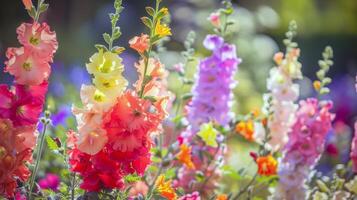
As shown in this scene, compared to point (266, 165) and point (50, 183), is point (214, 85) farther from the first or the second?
point (50, 183)

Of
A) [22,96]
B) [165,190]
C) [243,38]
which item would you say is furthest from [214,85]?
[243,38]

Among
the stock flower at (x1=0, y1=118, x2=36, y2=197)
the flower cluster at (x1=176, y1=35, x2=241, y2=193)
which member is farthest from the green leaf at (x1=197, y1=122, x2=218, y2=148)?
the stock flower at (x1=0, y1=118, x2=36, y2=197)

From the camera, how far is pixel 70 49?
7660mm

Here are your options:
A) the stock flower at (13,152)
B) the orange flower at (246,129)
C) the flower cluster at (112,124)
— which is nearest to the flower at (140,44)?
the flower cluster at (112,124)

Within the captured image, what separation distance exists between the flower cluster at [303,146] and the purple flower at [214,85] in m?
0.23

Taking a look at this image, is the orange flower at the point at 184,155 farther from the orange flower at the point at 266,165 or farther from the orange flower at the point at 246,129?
the orange flower at the point at 246,129

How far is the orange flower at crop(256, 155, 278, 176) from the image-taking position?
258 cm

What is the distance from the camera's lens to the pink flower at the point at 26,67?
186cm

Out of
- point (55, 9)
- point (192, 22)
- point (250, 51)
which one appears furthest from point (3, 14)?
point (250, 51)

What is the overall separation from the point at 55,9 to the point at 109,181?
6637 mm

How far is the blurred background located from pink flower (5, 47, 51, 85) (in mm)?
1115

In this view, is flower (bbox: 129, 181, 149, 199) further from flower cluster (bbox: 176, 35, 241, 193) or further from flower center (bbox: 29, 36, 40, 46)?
flower center (bbox: 29, 36, 40, 46)

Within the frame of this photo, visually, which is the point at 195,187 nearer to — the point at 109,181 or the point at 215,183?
the point at 215,183

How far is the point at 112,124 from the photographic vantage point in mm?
1835
